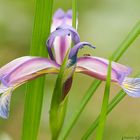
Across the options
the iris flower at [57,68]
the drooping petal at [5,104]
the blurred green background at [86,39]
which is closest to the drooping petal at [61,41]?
the iris flower at [57,68]

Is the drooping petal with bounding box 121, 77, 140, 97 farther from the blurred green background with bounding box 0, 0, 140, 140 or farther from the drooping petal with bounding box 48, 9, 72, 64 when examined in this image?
the blurred green background with bounding box 0, 0, 140, 140

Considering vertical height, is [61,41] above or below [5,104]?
above

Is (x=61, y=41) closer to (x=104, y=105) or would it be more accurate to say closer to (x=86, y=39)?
→ (x=104, y=105)

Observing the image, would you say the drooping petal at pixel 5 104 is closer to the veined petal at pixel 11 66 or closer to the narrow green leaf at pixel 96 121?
the veined petal at pixel 11 66

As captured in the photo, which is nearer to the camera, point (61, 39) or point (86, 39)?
point (61, 39)

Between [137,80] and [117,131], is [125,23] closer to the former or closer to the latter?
[117,131]

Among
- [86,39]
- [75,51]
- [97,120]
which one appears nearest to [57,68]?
[75,51]

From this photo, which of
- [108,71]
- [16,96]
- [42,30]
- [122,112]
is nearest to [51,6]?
[42,30]
